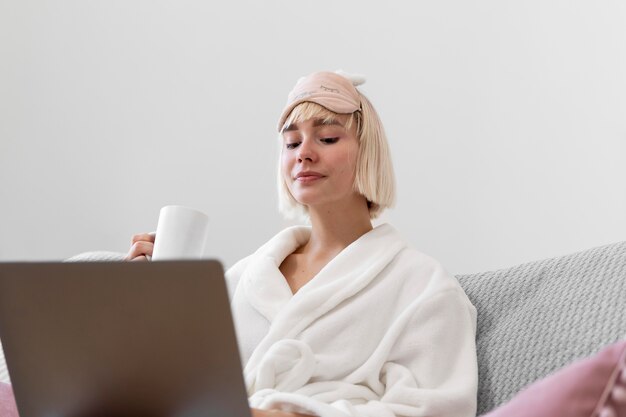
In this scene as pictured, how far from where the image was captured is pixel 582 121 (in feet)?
8.63

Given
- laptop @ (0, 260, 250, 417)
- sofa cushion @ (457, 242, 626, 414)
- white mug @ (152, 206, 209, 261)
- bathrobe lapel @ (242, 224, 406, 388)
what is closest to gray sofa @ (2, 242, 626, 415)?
sofa cushion @ (457, 242, 626, 414)

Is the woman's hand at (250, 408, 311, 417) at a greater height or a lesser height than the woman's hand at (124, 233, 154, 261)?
lesser

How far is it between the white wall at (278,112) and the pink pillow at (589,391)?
174 centimetres

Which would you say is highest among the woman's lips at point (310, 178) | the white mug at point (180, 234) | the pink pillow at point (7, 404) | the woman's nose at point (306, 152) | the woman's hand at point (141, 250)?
the woman's nose at point (306, 152)

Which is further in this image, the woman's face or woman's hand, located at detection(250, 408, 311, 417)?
the woman's face

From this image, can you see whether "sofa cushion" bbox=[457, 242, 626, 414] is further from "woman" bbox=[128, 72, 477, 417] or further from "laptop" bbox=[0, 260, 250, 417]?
"laptop" bbox=[0, 260, 250, 417]

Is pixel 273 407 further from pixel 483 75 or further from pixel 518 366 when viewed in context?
pixel 483 75

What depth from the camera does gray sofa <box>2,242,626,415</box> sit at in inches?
63.6

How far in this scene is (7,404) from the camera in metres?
1.53

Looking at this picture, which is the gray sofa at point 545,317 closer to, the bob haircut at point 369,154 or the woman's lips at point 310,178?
the bob haircut at point 369,154

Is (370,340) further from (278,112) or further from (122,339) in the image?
(278,112)

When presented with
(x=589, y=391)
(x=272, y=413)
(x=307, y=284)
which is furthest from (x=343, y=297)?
(x=589, y=391)

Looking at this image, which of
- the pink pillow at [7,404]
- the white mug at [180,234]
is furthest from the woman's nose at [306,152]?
the pink pillow at [7,404]

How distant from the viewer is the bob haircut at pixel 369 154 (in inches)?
73.0
